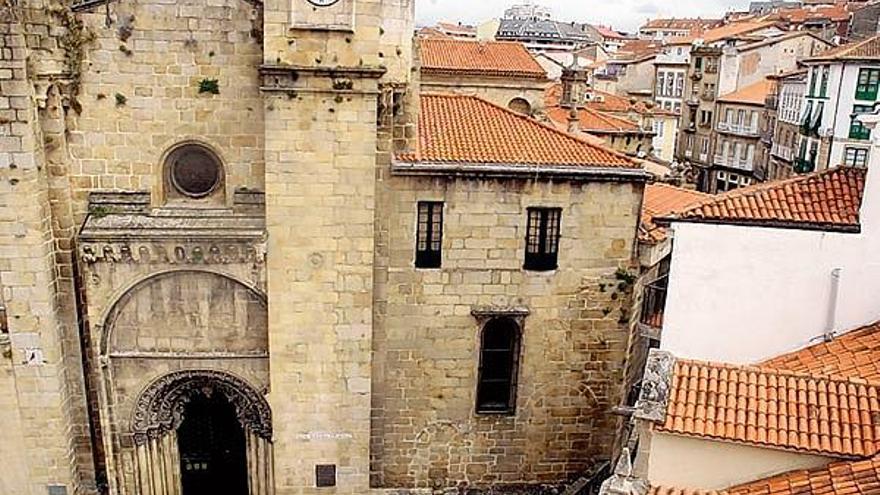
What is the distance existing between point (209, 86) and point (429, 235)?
4.51m

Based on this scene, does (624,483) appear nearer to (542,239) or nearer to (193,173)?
(542,239)

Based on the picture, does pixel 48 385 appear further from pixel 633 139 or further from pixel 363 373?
pixel 633 139

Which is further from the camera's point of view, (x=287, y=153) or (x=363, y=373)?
(x=363, y=373)

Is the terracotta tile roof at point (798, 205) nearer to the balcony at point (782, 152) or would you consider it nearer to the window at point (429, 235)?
the window at point (429, 235)

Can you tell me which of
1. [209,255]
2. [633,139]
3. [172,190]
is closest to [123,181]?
[172,190]

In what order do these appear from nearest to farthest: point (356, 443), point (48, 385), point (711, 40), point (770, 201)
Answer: point (770, 201) → point (48, 385) → point (356, 443) → point (711, 40)

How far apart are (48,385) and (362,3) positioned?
26.8 ft


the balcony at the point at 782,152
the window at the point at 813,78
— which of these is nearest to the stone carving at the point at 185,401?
the window at the point at 813,78

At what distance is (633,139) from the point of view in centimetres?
3212

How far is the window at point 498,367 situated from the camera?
47.9 ft

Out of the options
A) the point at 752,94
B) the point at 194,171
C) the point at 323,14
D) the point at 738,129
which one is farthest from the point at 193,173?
the point at 752,94

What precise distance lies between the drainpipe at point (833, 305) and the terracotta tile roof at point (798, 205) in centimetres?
64

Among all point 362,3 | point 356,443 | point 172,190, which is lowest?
point 356,443

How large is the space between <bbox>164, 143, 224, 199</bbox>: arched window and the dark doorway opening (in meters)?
3.82
